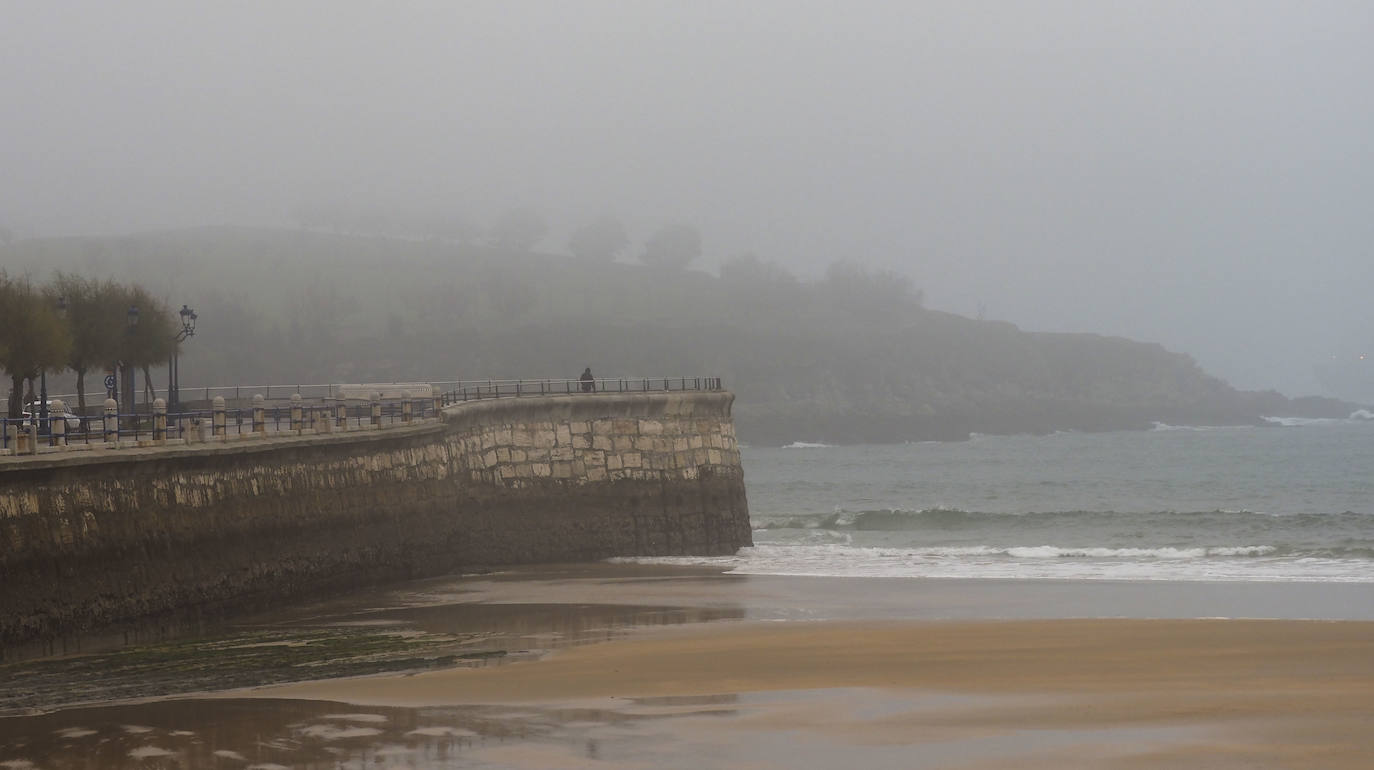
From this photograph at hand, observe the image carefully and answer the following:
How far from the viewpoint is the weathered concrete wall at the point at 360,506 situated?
21.0m

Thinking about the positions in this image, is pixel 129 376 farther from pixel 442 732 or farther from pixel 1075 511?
pixel 1075 511

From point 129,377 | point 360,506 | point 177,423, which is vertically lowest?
point 360,506

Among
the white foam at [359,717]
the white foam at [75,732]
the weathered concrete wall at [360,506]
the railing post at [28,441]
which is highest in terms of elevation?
the railing post at [28,441]

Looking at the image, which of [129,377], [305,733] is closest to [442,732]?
[305,733]

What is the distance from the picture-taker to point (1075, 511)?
57125 mm

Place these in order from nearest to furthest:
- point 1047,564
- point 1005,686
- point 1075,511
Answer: point 1005,686, point 1047,564, point 1075,511

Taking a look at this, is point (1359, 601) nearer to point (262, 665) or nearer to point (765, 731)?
point (765, 731)

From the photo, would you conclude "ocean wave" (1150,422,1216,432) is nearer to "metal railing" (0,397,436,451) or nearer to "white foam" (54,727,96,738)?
"metal railing" (0,397,436,451)

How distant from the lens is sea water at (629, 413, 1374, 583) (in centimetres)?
3481

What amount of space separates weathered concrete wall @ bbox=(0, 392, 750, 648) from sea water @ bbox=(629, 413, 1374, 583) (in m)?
2.71

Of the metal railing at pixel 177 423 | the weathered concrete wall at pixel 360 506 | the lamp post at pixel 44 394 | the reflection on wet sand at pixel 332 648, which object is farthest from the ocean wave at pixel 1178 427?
the reflection on wet sand at pixel 332 648

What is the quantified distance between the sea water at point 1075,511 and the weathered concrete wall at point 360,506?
271cm

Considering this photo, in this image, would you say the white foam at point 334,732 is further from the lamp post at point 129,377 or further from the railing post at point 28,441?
the lamp post at point 129,377

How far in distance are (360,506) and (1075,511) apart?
1332 inches
